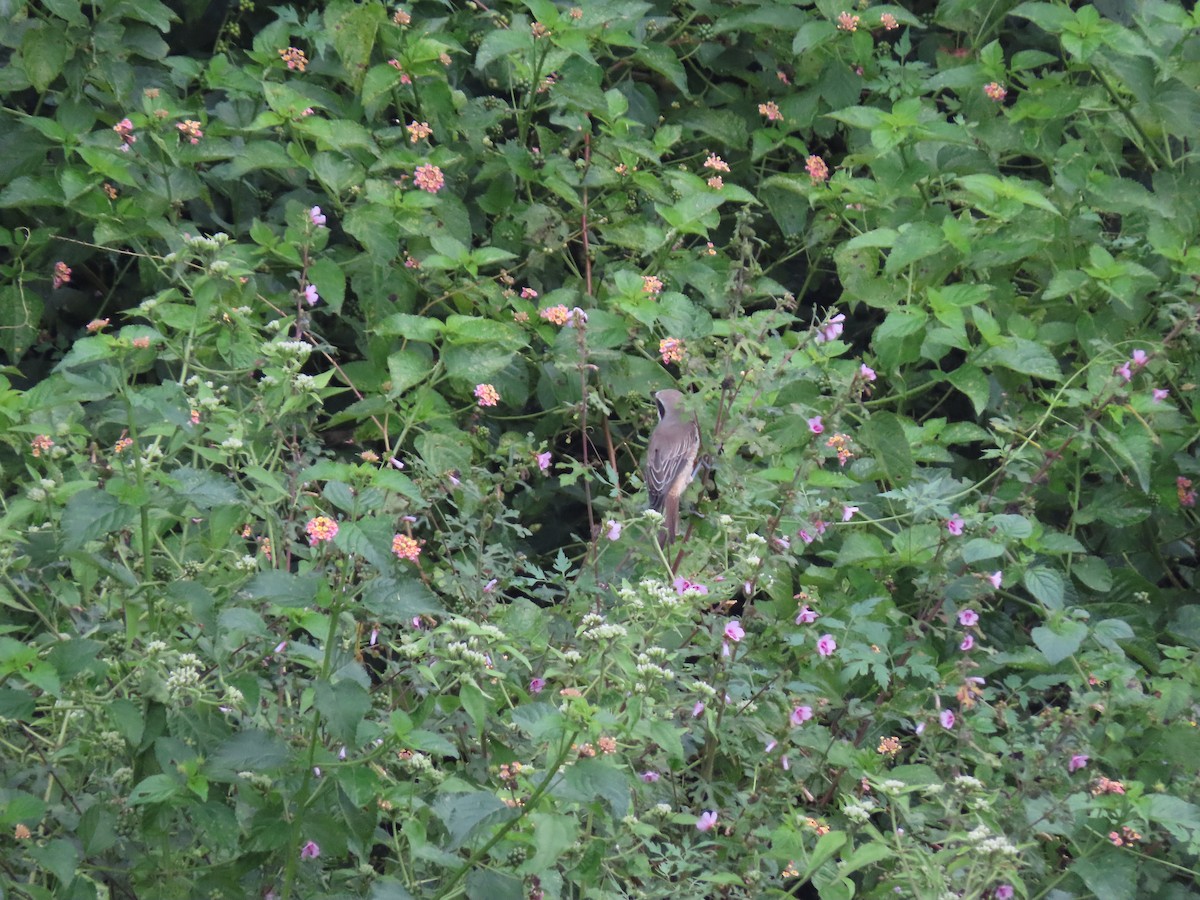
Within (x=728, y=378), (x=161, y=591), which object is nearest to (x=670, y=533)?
(x=728, y=378)

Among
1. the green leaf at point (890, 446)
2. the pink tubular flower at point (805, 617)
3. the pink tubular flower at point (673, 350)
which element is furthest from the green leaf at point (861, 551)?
the pink tubular flower at point (673, 350)

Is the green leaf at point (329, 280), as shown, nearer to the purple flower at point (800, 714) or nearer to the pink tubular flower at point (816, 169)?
the pink tubular flower at point (816, 169)

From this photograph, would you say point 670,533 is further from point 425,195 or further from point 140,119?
point 140,119

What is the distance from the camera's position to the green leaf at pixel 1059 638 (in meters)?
3.32

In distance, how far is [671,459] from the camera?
3732 mm

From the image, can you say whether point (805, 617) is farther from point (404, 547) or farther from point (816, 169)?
point (816, 169)

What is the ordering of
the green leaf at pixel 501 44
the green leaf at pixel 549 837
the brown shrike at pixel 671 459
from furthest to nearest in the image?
the green leaf at pixel 501 44
the brown shrike at pixel 671 459
the green leaf at pixel 549 837

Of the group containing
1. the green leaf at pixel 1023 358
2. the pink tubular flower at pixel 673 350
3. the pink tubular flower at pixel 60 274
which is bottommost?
the pink tubular flower at pixel 60 274

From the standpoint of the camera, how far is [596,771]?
2197mm

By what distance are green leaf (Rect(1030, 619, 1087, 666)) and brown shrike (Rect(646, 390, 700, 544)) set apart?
2.89 ft

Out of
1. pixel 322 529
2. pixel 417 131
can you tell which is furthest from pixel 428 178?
pixel 322 529

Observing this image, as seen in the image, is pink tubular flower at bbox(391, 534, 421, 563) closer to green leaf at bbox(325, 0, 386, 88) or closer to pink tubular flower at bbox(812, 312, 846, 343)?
pink tubular flower at bbox(812, 312, 846, 343)

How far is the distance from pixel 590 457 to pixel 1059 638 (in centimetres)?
173

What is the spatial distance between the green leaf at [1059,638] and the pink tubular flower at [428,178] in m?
2.09
